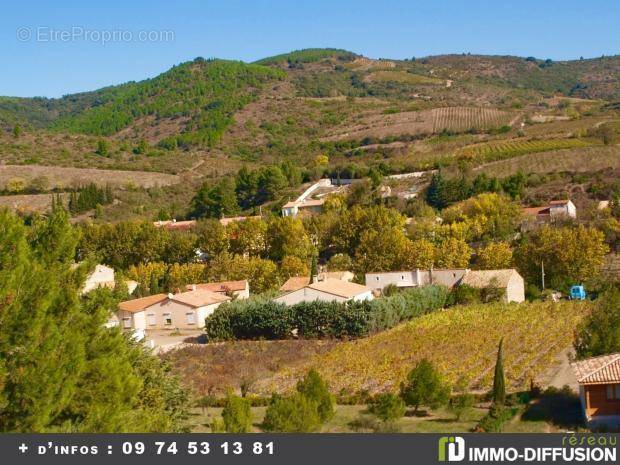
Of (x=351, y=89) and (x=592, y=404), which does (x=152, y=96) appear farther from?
(x=592, y=404)

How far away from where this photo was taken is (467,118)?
119 m

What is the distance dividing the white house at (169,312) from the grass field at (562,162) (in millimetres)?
41407

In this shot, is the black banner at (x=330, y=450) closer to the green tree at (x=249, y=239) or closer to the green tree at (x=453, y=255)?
the green tree at (x=453, y=255)

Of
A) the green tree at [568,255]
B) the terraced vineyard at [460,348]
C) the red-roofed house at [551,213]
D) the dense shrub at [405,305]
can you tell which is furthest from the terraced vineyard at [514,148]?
the terraced vineyard at [460,348]

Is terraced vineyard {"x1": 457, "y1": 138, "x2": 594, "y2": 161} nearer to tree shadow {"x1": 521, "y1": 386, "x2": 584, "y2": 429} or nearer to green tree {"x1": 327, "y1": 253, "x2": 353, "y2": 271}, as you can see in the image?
green tree {"x1": 327, "y1": 253, "x2": 353, "y2": 271}

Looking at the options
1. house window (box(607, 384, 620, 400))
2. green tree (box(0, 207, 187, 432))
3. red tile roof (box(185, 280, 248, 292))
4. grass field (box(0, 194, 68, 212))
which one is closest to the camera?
green tree (box(0, 207, 187, 432))

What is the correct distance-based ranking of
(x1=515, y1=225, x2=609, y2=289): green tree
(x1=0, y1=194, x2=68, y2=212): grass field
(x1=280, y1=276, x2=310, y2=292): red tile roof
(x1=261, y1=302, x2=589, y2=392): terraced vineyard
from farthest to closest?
(x1=0, y1=194, x2=68, y2=212): grass field
(x1=280, y1=276, x2=310, y2=292): red tile roof
(x1=515, y1=225, x2=609, y2=289): green tree
(x1=261, y1=302, x2=589, y2=392): terraced vineyard

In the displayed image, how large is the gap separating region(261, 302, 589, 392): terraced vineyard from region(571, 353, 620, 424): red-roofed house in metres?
4.85

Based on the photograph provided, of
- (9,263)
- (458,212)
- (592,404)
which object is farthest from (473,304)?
(9,263)

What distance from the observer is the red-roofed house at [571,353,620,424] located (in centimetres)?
1934

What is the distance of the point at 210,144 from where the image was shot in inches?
5212

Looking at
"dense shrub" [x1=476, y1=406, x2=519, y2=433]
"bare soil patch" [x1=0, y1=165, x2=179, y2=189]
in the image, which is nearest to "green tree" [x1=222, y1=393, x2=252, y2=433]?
"dense shrub" [x1=476, y1=406, x2=519, y2=433]

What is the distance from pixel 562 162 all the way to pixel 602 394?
204 ft

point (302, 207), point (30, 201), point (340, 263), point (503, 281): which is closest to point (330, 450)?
point (503, 281)
